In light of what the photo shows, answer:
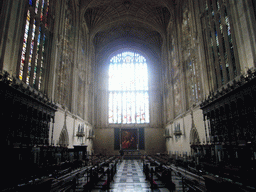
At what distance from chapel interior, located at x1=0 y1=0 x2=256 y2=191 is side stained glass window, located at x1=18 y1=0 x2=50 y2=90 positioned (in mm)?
66

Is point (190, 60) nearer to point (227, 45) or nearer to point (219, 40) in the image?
point (219, 40)

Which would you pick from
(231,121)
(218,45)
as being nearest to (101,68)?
(218,45)

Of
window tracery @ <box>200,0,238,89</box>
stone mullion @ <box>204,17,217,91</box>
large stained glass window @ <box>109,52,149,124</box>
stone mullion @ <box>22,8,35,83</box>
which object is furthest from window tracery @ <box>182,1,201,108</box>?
large stained glass window @ <box>109,52,149,124</box>

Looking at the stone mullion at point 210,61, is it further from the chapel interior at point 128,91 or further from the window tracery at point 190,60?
the window tracery at point 190,60

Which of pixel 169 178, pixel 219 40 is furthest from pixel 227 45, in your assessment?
pixel 169 178

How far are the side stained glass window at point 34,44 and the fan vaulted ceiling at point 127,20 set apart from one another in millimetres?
9871

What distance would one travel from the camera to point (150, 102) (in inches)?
1155

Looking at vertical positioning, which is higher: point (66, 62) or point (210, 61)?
point (66, 62)

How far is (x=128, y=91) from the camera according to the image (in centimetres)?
3012

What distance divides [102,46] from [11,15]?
2202cm

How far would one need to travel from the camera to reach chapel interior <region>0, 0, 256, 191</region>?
23.3 ft

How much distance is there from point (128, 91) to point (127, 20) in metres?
10.6

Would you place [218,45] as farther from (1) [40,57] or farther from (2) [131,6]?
(2) [131,6]

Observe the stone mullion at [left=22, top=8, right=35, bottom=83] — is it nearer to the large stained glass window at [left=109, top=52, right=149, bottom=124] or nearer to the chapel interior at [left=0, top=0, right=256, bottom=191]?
the chapel interior at [left=0, top=0, right=256, bottom=191]
